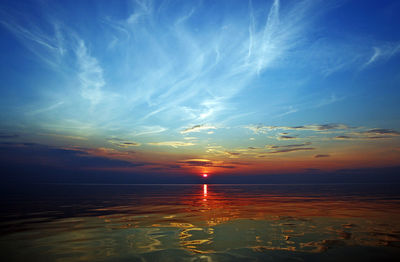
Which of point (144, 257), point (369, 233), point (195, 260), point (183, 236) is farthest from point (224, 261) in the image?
point (369, 233)

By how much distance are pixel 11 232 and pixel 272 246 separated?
1110 centimetres

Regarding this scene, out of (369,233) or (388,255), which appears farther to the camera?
(369,233)

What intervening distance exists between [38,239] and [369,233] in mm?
13812

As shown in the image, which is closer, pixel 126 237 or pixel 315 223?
pixel 126 237

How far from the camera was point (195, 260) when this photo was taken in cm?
629

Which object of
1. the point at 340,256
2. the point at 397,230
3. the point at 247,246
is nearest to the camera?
the point at 340,256

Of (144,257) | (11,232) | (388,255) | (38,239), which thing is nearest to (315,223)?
(388,255)

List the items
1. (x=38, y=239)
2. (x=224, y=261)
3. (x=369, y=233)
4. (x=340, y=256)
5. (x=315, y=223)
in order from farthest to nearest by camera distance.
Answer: (x=315, y=223) < (x=369, y=233) < (x=38, y=239) < (x=340, y=256) < (x=224, y=261)

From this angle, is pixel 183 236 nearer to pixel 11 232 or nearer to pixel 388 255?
pixel 388 255

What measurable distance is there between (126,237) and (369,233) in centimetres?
1041

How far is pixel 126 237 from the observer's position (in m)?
A: 8.98

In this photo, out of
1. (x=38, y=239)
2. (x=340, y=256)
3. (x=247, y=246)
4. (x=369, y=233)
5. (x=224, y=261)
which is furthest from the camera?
(x=369, y=233)

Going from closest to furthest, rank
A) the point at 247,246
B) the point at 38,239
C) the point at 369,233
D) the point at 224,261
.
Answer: the point at 224,261 < the point at 247,246 < the point at 38,239 < the point at 369,233

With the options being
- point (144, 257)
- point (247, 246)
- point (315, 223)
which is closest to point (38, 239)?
point (144, 257)
